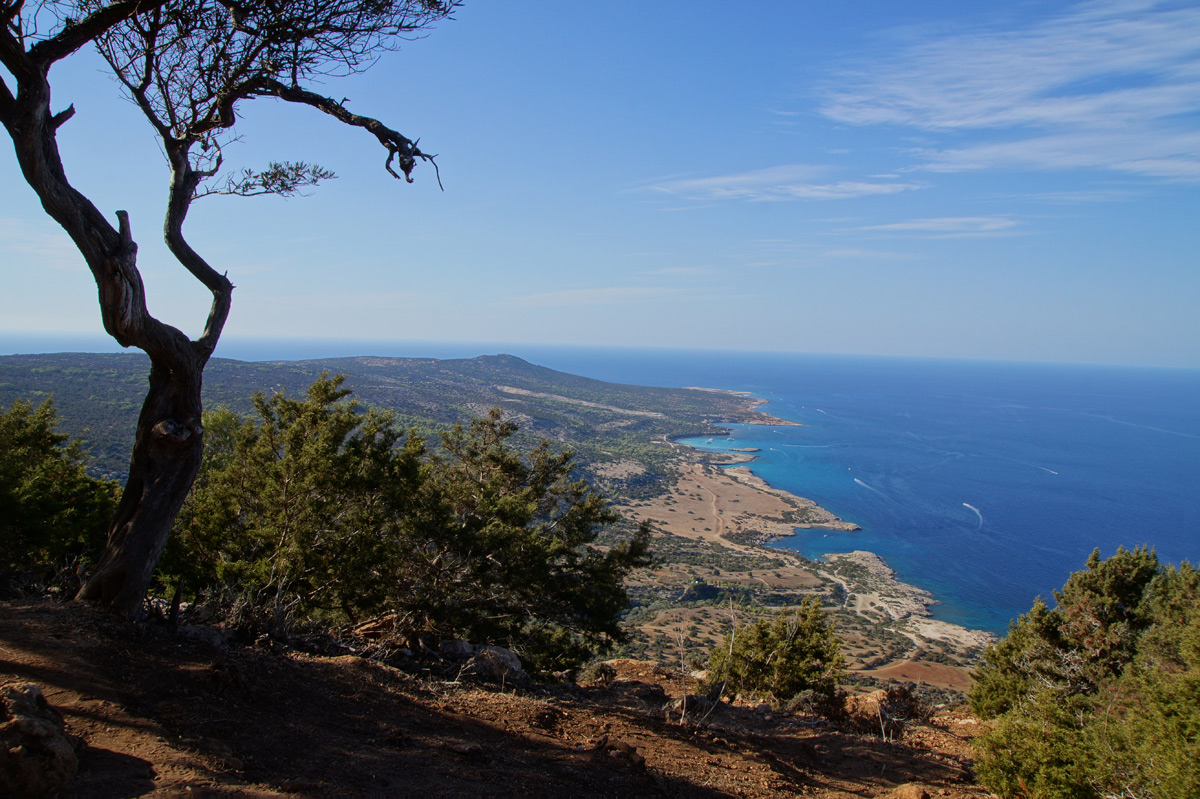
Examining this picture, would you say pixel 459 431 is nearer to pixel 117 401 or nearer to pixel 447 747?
pixel 447 747

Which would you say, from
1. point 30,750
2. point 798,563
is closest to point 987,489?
point 798,563

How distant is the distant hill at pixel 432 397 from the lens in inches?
1944

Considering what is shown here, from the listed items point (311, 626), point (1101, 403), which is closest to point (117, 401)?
point (311, 626)

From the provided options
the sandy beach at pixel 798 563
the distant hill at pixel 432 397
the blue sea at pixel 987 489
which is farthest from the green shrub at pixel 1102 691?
the blue sea at pixel 987 489

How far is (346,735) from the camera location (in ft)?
14.5

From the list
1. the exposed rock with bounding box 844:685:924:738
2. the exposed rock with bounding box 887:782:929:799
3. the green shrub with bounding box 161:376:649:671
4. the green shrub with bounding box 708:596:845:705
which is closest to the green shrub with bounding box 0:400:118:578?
the green shrub with bounding box 161:376:649:671

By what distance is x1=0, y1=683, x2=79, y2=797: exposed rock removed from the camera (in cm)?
252

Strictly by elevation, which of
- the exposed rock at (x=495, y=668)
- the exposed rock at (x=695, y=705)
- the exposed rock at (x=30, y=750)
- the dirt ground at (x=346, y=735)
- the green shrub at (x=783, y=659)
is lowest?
the green shrub at (x=783, y=659)

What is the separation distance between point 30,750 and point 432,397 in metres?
107

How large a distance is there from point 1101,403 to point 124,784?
261 m

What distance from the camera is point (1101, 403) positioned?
196 meters

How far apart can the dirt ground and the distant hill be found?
24.1 feet

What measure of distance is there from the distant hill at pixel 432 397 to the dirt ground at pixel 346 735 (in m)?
7.33

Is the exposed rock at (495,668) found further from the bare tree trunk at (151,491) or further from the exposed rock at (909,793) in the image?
the exposed rock at (909,793)
